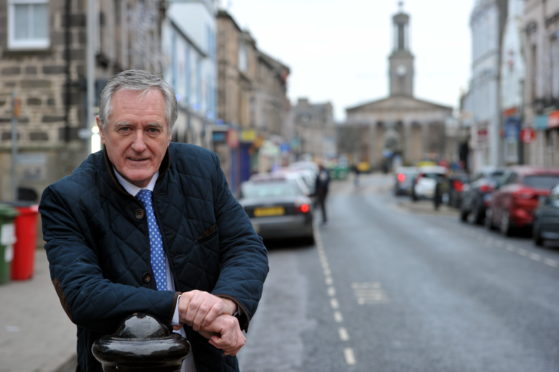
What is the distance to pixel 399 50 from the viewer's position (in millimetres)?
134875

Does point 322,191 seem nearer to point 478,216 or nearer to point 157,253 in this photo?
point 478,216

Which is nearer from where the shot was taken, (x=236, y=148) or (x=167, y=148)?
(x=167, y=148)

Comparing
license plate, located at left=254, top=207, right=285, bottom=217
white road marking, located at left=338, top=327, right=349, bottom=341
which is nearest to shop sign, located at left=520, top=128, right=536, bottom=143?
license plate, located at left=254, top=207, right=285, bottom=217

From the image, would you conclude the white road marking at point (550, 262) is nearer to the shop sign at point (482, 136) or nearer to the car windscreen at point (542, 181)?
the car windscreen at point (542, 181)

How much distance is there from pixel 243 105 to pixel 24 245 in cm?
4429

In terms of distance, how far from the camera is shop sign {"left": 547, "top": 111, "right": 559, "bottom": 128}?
1377 inches

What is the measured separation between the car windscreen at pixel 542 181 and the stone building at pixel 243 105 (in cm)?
1986

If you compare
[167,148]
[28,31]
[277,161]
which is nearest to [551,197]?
[28,31]

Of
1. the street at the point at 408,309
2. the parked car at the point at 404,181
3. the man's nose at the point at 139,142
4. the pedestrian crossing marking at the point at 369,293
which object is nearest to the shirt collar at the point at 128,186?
the man's nose at the point at 139,142

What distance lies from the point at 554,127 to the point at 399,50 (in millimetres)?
100920

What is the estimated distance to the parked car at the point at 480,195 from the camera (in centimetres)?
2459

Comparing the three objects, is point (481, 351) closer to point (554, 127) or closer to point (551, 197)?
point (551, 197)

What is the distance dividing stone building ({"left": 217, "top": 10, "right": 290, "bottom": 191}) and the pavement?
27.9m

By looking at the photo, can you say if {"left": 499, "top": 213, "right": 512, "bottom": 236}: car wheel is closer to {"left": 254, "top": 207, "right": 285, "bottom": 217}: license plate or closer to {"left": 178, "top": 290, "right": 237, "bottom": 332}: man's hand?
{"left": 254, "top": 207, "right": 285, "bottom": 217}: license plate
